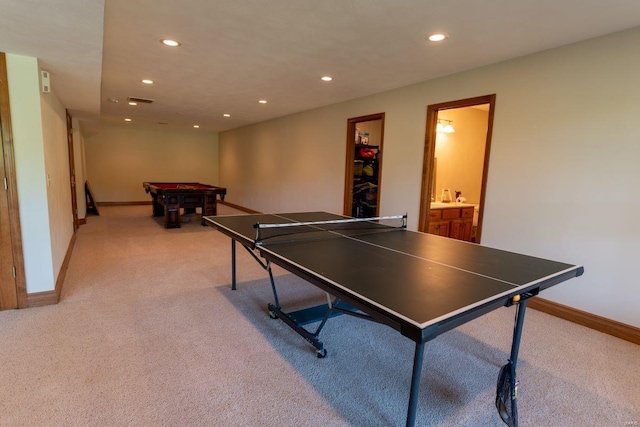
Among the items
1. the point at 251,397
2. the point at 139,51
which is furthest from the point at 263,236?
the point at 139,51

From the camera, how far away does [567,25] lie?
2486 millimetres

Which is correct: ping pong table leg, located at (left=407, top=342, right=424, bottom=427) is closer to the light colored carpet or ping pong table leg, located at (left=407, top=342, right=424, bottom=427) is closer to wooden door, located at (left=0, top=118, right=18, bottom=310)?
the light colored carpet

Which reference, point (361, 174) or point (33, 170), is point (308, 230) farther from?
point (361, 174)

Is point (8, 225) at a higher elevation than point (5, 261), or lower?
higher

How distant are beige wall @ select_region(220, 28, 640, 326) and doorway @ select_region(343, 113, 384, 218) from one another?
116 centimetres

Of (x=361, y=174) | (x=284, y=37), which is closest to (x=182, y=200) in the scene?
(x=361, y=174)

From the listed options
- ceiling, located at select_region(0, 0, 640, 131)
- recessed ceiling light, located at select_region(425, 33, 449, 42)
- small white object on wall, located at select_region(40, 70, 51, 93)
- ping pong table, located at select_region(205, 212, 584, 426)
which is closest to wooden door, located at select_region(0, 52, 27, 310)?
small white object on wall, located at select_region(40, 70, 51, 93)

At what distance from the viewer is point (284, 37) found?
2.84 m

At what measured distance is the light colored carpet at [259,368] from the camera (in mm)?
1756

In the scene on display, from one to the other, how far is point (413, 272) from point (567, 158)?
224cm

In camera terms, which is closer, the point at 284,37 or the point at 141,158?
the point at 284,37

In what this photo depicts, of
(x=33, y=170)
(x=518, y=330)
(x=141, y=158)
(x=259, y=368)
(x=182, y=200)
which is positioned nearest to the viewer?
(x=518, y=330)

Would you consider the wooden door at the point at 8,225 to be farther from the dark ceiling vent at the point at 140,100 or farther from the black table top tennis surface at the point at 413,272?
the dark ceiling vent at the point at 140,100

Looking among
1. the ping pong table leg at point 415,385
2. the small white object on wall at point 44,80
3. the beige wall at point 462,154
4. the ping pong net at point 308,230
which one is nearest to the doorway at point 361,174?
the beige wall at point 462,154
